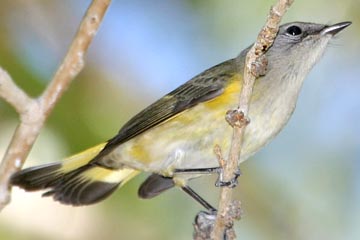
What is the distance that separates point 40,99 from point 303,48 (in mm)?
1585

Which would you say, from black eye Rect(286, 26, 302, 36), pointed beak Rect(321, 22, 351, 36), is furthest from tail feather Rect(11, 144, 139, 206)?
pointed beak Rect(321, 22, 351, 36)

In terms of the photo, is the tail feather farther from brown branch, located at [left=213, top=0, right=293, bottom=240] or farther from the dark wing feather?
brown branch, located at [left=213, top=0, right=293, bottom=240]

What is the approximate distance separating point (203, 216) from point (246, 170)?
4.78 ft

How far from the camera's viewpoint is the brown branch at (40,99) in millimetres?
2855

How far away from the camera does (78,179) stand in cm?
421

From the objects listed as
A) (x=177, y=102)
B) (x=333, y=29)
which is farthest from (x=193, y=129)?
(x=333, y=29)

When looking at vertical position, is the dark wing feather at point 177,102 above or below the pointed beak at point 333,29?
below

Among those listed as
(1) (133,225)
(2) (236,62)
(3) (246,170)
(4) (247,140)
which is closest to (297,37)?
(2) (236,62)

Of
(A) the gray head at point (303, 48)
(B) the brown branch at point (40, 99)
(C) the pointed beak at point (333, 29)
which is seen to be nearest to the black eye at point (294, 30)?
(A) the gray head at point (303, 48)

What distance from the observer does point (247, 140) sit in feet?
12.2

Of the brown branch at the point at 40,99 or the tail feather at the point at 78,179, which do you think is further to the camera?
the tail feather at the point at 78,179

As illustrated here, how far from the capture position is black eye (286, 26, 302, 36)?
162 inches

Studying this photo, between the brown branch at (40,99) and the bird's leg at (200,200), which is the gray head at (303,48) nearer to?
the bird's leg at (200,200)

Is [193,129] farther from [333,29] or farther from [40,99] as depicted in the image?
[40,99]
